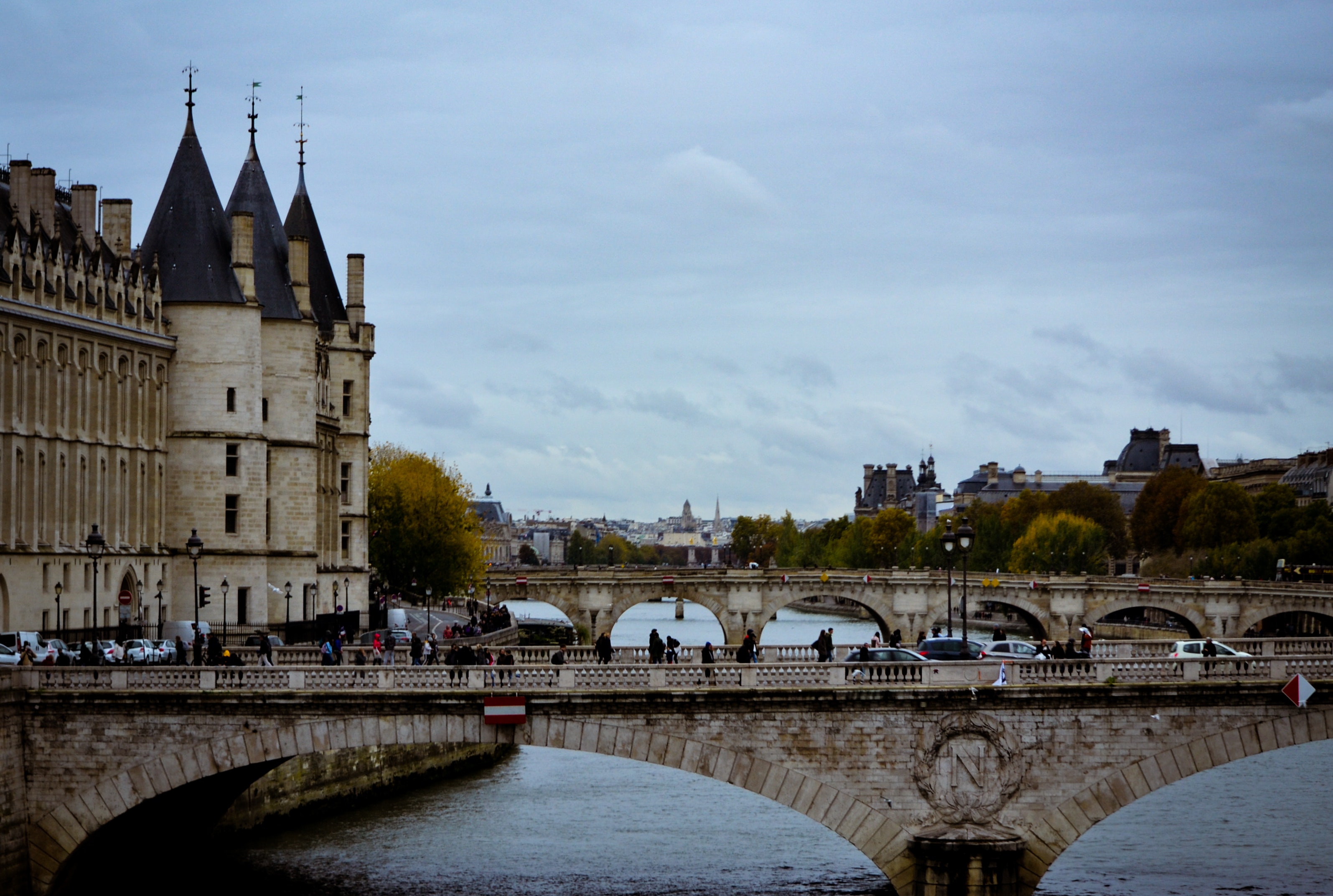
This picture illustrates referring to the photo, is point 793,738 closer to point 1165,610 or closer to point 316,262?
point 316,262

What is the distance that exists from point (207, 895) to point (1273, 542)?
109487 millimetres

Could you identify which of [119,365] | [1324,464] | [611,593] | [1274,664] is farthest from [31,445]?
[1324,464]

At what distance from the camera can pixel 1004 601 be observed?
11288 cm

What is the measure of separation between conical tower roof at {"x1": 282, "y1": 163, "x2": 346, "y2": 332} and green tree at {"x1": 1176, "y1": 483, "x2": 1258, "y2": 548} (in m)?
86.8

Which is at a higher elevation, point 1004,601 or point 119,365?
point 119,365

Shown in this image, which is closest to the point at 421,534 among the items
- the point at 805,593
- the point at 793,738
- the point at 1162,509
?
the point at 805,593

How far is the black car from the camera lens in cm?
5028

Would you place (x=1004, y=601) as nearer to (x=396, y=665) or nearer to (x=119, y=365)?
(x=119, y=365)

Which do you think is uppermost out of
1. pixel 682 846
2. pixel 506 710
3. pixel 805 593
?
pixel 805 593

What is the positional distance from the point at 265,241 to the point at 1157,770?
42.6 m

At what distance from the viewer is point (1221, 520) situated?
5655 inches

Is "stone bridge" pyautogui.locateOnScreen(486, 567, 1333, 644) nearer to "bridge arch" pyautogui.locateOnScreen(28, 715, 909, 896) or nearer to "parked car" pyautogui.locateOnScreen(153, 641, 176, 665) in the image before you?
"parked car" pyautogui.locateOnScreen(153, 641, 176, 665)

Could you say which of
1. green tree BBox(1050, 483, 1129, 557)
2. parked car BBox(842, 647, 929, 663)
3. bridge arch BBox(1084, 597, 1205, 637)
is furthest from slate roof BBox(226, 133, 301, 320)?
green tree BBox(1050, 483, 1129, 557)

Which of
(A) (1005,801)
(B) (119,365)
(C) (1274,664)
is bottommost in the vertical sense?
(A) (1005,801)
